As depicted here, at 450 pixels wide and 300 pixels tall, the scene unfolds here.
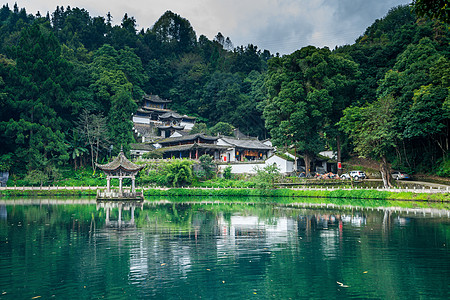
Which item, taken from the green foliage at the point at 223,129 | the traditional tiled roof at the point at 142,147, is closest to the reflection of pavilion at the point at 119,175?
the traditional tiled roof at the point at 142,147

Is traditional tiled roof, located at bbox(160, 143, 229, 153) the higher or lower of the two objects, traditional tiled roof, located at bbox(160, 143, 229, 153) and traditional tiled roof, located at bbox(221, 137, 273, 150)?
the lower

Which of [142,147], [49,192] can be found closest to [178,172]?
[49,192]

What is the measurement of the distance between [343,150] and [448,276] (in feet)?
163

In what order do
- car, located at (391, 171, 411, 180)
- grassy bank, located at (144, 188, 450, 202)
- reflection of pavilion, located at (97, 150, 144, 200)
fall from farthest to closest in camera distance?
car, located at (391, 171, 411, 180) < reflection of pavilion, located at (97, 150, 144, 200) < grassy bank, located at (144, 188, 450, 202)

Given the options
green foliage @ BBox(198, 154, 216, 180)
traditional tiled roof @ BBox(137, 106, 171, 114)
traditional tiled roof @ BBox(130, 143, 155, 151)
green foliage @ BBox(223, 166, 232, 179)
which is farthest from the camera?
traditional tiled roof @ BBox(137, 106, 171, 114)

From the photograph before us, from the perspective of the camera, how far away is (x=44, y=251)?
1415 cm

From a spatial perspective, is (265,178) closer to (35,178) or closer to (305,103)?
(305,103)

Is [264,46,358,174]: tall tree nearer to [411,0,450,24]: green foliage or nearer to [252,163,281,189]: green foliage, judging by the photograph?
[252,163,281,189]: green foliage

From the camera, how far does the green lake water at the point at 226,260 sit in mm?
9547

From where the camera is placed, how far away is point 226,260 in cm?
1277

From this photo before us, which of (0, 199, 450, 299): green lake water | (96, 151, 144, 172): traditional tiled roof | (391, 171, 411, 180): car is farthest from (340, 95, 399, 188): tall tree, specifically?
(96, 151, 144, 172): traditional tiled roof

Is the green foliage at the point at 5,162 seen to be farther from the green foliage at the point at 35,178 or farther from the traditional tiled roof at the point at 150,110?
the traditional tiled roof at the point at 150,110

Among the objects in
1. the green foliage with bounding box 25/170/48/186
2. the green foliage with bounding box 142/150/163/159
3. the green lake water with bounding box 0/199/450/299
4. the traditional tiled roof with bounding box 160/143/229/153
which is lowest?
the green lake water with bounding box 0/199/450/299

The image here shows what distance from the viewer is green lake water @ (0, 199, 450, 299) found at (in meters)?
9.55
